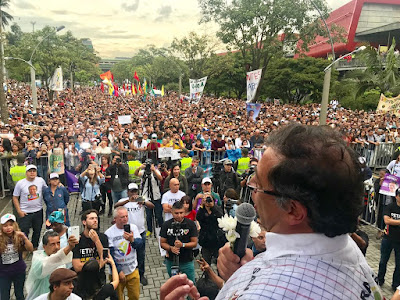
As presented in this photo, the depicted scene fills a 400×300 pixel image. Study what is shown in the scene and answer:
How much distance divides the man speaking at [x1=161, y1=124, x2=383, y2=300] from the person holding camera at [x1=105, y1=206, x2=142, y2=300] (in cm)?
387

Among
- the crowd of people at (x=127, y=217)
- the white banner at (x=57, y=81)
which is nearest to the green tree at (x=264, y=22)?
the white banner at (x=57, y=81)

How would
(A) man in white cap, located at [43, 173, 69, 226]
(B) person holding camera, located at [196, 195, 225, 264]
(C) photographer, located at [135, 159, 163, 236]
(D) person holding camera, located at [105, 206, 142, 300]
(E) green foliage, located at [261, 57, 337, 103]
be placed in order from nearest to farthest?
(D) person holding camera, located at [105, 206, 142, 300] < (B) person holding camera, located at [196, 195, 225, 264] < (A) man in white cap, located at [43, 173, 69, 226] < (C) photographer, located at [135, 159, 163, 236] < (E) green foliage, located at [261, 57, 337, 103]

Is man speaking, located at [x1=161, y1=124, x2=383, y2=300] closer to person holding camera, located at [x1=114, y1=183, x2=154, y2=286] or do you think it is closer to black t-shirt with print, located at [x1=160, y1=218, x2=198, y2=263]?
black t-shirt with print, located at [x1=160, y1=218, x2=198, y2=263]

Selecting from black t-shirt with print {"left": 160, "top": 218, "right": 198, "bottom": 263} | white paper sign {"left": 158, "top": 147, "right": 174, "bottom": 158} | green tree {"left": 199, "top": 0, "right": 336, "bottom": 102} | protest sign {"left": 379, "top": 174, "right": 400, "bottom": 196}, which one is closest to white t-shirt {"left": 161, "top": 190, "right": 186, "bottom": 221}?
black t-shirt with print {"left": 160, "top": 218, "right": 198, "bottom": 263}

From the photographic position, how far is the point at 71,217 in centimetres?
845

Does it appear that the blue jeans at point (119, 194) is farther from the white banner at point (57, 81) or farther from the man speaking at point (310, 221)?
the white banner at point (57, 81)

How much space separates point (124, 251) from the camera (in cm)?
458

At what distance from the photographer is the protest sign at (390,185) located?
688 centimetres

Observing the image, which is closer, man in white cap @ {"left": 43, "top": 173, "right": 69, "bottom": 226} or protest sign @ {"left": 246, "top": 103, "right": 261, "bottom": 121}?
man in white cap @ {"left": 43, "top": 173, "right": 69, "bottom": 226}

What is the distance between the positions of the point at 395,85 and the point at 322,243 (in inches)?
1040

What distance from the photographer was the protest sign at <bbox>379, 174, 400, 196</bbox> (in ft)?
22.6

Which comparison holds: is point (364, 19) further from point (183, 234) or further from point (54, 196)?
point (183, 234)

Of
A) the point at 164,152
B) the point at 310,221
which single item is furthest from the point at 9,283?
the point at 164,152

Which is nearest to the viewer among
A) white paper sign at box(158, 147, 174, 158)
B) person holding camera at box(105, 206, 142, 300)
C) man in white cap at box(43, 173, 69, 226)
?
person holding camera at box(105, 206, 142, 300)
